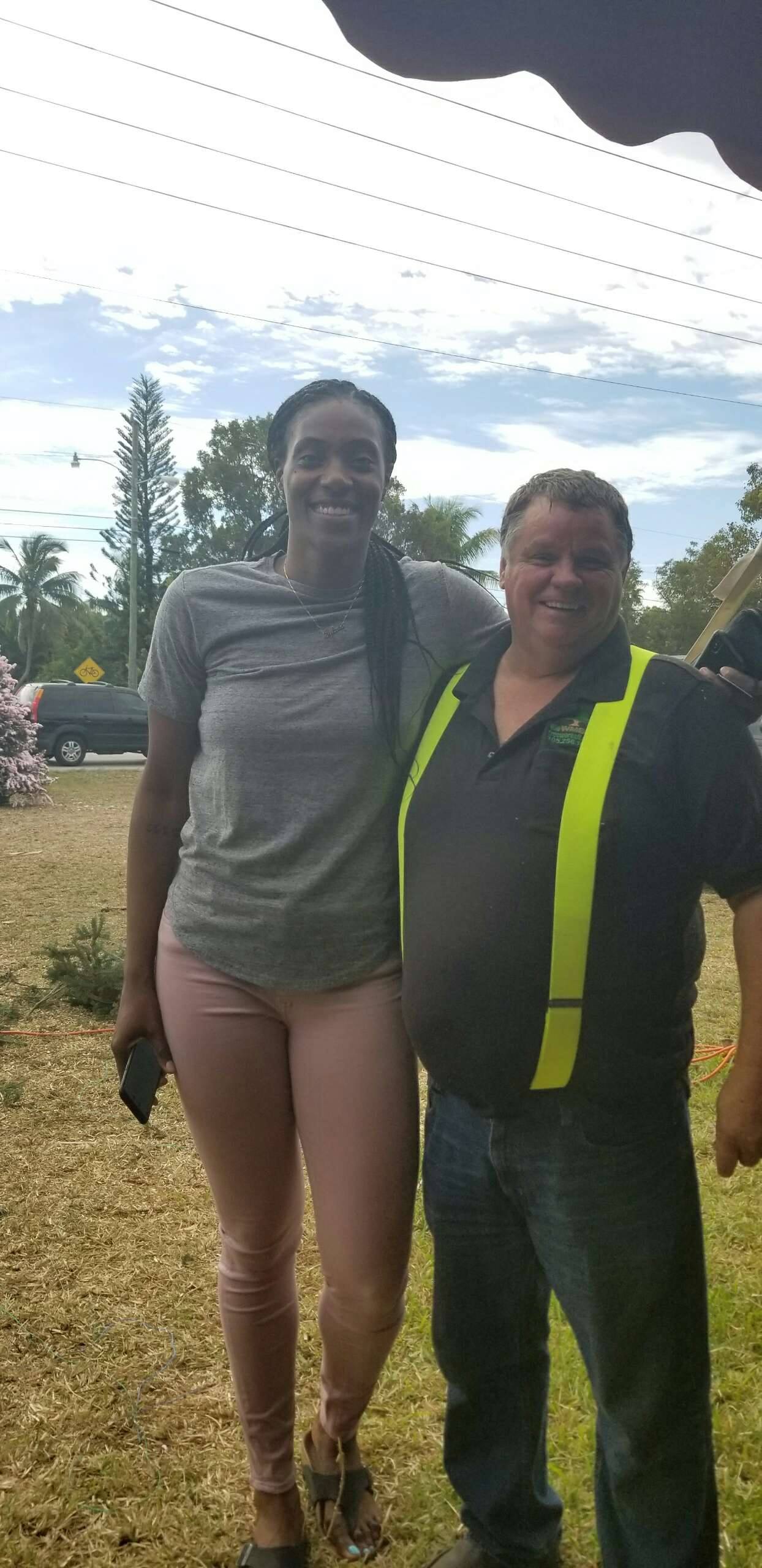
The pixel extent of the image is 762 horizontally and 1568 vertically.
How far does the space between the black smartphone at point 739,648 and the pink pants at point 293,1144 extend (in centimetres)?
72

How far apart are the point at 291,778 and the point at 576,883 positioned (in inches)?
21.2

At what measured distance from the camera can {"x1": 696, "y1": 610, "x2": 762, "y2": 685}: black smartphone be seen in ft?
5.05

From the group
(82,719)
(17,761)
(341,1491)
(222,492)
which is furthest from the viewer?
→ (222,492)

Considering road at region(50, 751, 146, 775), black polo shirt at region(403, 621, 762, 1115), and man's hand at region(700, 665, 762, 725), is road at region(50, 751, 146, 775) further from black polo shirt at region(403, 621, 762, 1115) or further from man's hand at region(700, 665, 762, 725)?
man's hand at region(700, 665, 762, 725)

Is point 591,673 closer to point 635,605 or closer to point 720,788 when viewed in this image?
point 720,788

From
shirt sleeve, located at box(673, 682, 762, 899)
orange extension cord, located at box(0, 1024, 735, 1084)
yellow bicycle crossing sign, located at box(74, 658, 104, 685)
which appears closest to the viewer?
shirt sleeve, located at box(673, 682, 762, 899)

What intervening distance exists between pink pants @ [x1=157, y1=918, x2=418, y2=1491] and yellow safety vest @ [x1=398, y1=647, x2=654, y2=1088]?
363 millimetres

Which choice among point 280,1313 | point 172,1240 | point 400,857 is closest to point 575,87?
point 400,857

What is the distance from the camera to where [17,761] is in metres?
13.7

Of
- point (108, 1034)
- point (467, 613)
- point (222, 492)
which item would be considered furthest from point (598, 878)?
point (222, 492)

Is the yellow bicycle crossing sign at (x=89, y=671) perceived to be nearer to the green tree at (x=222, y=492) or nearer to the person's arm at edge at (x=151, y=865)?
the green tree at (x=222, y=492)

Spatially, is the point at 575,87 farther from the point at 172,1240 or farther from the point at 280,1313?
the point at 172,1240

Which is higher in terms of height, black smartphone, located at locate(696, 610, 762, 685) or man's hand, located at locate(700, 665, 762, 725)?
black smartphone, located at locate(696, 610, 762, 685)

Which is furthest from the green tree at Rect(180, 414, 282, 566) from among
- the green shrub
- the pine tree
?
the green shrub
